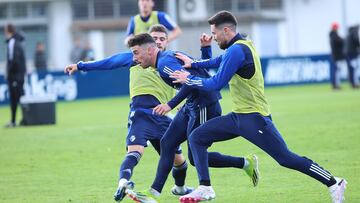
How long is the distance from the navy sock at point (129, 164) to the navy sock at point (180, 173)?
72cm

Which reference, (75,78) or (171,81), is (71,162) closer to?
(171,81)

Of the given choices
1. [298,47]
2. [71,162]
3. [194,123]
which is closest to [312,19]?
[298,47]

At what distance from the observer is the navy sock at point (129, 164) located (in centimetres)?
1022

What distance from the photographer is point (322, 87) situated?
33031mm

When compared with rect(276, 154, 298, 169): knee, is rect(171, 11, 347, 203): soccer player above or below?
above

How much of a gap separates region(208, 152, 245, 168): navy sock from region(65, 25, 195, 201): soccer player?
455 mm

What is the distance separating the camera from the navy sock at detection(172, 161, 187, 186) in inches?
441

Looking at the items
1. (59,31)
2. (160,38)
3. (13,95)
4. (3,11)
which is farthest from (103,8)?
(160,38)

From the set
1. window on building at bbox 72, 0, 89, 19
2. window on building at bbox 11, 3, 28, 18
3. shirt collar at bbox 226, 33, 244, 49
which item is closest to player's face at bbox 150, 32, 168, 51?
shirt collar at bbox 226, 33, 244, 49

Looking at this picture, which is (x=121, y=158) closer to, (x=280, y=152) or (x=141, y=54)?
(x=141, y=54)

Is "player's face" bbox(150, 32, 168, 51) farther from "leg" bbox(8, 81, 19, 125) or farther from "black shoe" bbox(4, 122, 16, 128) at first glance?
"leg" bbox(8, 81, 19, 125)

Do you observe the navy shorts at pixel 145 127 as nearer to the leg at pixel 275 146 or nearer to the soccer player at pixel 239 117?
the soccer player at pixel 239 117

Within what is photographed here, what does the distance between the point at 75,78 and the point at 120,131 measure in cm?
1215

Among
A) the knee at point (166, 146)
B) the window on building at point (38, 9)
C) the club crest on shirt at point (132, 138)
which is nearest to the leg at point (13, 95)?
the club crest on shirt at point (132, 138)
